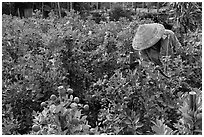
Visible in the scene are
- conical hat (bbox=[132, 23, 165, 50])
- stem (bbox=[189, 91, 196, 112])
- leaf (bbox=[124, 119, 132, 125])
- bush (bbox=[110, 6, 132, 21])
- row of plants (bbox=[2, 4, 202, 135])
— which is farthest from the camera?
bush (bbox=[110, 6, 132, 21])

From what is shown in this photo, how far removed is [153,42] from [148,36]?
2.1 inches

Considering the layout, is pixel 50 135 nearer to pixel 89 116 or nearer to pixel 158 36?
pixel 89 116

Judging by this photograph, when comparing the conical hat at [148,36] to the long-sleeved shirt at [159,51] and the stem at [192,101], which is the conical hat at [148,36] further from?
the stem at [192,101]

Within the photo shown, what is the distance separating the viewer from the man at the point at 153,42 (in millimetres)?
2074

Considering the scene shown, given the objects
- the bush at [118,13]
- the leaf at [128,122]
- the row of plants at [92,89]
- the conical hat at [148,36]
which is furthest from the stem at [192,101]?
the bush at [118,13]

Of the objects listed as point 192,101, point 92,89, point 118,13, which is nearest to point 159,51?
point 92,89

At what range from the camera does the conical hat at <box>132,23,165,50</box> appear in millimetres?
2066

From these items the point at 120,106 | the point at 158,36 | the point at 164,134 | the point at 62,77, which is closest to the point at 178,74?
the point at 158,36

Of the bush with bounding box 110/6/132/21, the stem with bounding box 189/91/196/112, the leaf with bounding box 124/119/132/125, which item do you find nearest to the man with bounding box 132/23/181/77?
the leaf with bounding box 124/119/132/125

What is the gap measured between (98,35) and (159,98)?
1.57 meters

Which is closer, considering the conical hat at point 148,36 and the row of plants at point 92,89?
the row of plants at point 92,89

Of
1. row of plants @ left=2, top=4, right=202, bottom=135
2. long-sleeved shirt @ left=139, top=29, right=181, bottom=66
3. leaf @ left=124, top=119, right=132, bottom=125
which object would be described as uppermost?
long-sleeved shirt @ left=139, top=29, right=181, bottom=66

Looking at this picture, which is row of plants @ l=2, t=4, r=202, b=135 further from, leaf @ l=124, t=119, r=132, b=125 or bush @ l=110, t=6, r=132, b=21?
bush @ l=110, t=6, r=132, b=21

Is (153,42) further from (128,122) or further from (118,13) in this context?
(118,13)
